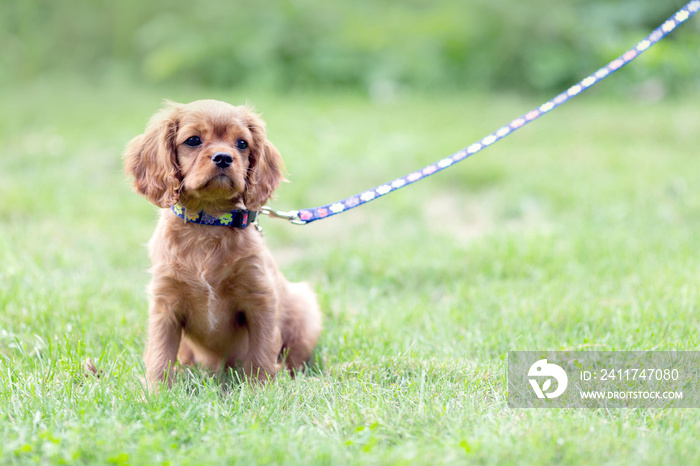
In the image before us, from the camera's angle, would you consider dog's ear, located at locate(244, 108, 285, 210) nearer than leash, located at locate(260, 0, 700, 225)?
Yes

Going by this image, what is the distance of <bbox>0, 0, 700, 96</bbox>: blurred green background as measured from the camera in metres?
9.99

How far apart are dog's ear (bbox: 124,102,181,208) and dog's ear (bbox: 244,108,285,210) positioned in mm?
297

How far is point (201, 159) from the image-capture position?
262 cm

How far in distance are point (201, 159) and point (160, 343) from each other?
2.50ft

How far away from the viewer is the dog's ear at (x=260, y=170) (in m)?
2.80

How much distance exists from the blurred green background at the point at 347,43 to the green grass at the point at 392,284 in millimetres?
1302

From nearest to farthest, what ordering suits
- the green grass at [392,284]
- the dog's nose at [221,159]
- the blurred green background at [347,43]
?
the green grass at [392,284] → the dog's nose at [221,159] → the blurred green background at [347,43]

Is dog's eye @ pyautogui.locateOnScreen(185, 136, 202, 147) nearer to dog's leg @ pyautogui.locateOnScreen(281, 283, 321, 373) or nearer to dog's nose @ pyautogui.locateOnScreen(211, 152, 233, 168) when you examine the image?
dog's nose @ pyautogui.locateOnScreen(211, 152, 233, 168)

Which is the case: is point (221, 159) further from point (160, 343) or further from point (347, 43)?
point (347, 43)

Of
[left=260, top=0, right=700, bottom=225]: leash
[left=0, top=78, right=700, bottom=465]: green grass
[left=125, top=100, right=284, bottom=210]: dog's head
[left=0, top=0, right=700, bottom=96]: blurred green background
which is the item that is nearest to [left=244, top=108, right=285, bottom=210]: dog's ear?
[left=125, top=100, right=284, bottom=210]: dog's head

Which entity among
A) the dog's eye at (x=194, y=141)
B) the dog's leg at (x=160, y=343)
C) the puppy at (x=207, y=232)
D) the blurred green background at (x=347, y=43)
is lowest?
the dog's leg at (x=160, y=343)

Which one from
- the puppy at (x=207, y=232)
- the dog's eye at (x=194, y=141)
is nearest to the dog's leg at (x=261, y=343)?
the puppy at (x=207, y=232)

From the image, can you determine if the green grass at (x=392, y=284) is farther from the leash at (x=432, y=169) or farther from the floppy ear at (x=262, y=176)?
the floppy ear at (x=262, y=176)

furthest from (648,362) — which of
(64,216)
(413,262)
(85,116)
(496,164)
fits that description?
(85,116)
